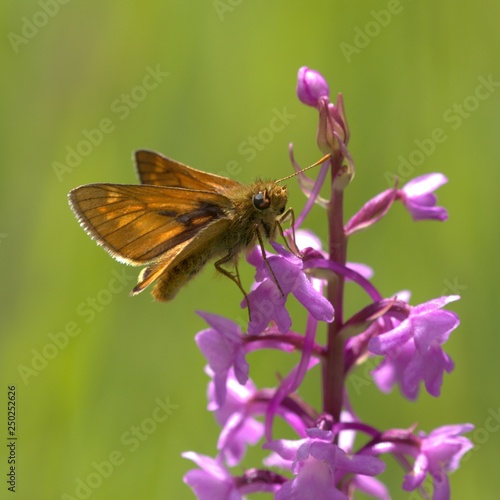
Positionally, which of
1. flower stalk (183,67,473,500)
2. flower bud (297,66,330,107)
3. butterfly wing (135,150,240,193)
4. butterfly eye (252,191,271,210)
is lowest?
flower stalk (183,67,473,500)

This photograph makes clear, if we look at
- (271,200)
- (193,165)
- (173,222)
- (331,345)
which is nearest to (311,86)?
(271,200)

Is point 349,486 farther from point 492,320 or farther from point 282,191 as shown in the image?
point 492,320

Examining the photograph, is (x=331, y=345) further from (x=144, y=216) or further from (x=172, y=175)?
(x=172, y=175)

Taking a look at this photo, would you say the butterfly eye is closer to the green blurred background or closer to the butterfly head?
the butterfly head

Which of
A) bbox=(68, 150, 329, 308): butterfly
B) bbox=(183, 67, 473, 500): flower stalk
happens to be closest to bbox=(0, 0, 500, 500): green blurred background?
bbox=(183, 67, 473, 500): flower stalk

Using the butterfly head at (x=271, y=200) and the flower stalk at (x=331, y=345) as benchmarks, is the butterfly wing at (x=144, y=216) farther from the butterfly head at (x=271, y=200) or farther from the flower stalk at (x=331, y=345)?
the flower stalk at (x=331, y=345)

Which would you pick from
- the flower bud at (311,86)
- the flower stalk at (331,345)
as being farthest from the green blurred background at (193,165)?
the flower bud at (311,86)
